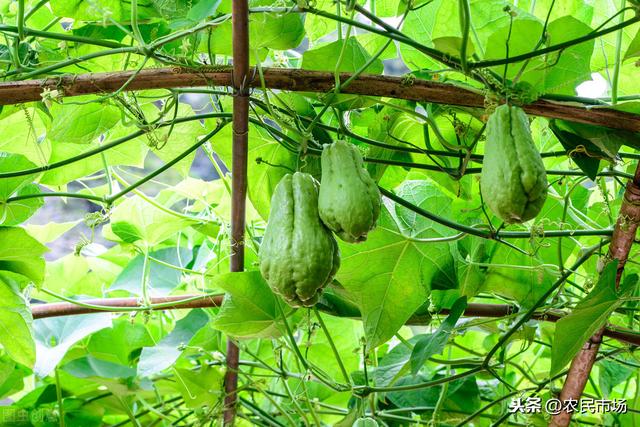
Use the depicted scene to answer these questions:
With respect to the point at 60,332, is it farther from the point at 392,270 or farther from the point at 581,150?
the point at 581,150

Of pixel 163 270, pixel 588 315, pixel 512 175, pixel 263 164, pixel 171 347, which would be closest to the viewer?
pixel 512 175

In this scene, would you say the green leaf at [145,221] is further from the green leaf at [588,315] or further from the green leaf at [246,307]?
the green leaf at [588,315]

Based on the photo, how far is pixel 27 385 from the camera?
1.73 m

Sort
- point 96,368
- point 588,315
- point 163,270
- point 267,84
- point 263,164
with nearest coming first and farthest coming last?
point 267,84 → point 588,315 → point 263,164 → point 96,368 → point 163,270

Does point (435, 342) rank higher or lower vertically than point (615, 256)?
lower

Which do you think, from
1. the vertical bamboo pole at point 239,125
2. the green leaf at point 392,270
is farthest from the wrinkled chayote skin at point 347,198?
the green leaf at point 392,270

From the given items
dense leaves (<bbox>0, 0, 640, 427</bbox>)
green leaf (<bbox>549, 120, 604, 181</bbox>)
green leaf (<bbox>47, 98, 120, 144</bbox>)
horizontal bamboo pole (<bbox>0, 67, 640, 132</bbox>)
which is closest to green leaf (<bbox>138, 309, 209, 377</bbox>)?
dense leaves (<bbox>0, 0, 640, 427</bbox>)

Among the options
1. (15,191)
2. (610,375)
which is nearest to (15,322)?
(15,191)

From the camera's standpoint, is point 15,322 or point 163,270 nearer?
point 15,322

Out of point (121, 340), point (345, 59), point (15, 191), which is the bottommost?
point (121, 340)

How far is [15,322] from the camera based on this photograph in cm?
119

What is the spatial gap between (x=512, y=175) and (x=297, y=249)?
215mm

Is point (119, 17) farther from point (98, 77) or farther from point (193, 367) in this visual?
point (193, 367)

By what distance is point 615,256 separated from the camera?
3.39 ft
